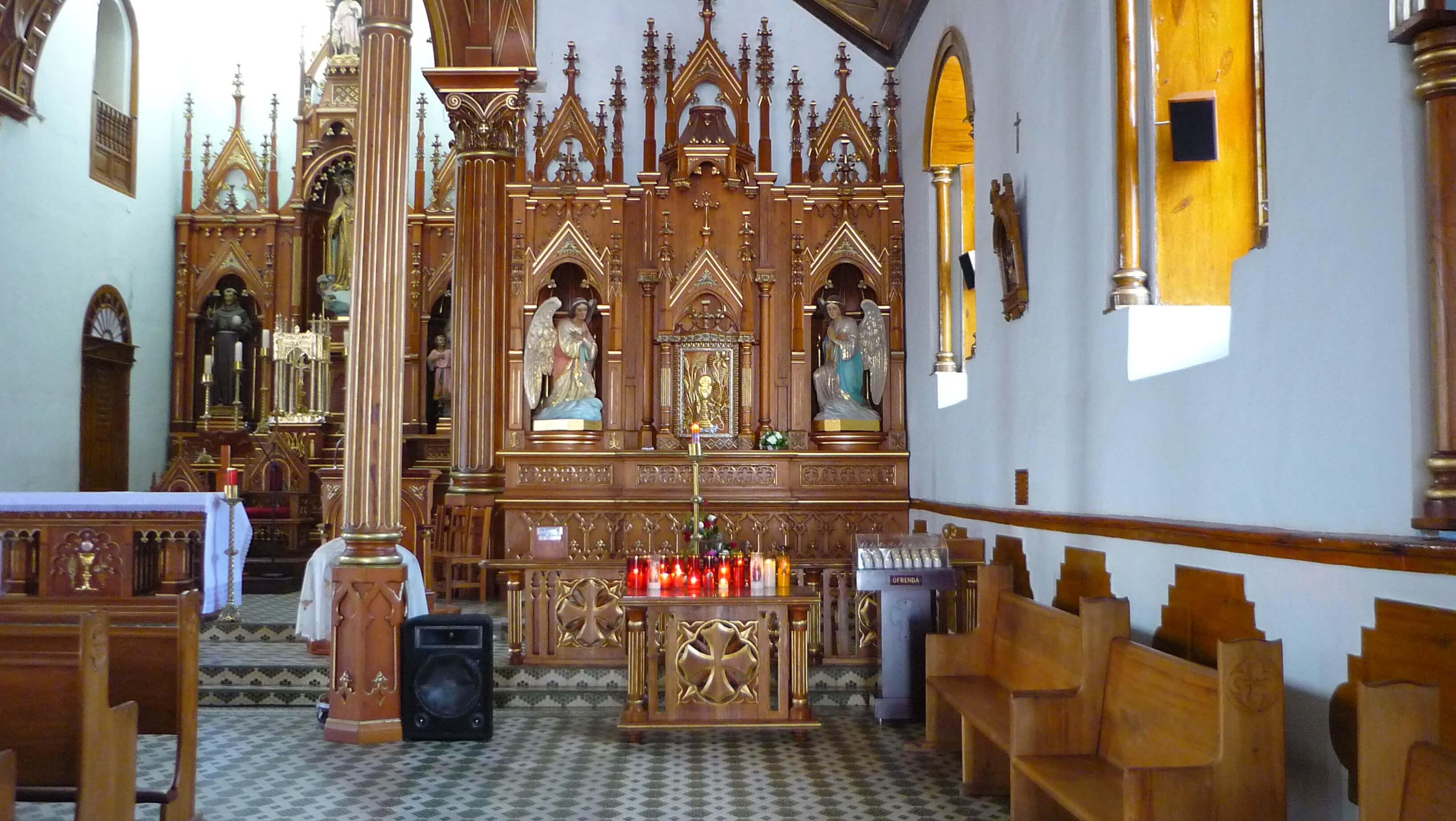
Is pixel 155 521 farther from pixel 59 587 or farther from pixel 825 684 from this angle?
pixel 825 684

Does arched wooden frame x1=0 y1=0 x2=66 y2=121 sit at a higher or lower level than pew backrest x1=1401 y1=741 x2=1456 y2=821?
higher

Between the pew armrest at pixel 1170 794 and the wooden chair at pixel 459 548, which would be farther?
the wooden chair at pixel 459 548

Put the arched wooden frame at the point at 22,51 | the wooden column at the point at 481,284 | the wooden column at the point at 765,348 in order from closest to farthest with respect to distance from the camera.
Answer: the wooden column at the point at 765,348 → the wooden column at the point at 481,284 → the arched wooden frame at the point at 22,51

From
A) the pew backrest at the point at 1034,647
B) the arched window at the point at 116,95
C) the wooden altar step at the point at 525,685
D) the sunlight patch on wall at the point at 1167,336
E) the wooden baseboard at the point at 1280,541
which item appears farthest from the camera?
the arched window at the point at 116,95

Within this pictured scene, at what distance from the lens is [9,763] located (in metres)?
2.49

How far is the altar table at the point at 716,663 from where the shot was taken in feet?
21.0

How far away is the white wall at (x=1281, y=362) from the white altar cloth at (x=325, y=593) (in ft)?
11.9

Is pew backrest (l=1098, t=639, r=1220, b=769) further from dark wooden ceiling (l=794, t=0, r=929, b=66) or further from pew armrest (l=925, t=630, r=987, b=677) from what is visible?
dark wooden ceiling (l=794, t=0, r=929, b=66)

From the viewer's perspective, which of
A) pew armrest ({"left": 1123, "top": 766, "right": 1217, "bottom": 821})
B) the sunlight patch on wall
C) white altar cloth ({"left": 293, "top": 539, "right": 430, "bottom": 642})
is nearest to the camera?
pew armrest ({"left": 1123, "top": 766, "right": 1217, "bottom": 821})

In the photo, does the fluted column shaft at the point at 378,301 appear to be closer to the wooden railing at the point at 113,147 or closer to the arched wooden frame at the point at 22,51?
the arched wooden frame at the point at 22,51

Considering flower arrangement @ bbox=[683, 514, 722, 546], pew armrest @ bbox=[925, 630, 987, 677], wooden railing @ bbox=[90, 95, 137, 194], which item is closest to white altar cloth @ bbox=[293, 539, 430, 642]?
flower arrangement @ bbox=[683, 514, 722, 546]

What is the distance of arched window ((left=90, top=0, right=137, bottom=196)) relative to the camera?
13.8 meters

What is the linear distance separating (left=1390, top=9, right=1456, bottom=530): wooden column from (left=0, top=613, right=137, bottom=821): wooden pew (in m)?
3.65

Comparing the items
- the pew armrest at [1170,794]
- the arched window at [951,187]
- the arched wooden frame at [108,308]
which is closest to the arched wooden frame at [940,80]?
the arched window at [951,187]
